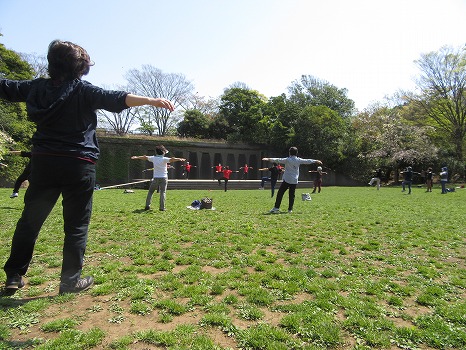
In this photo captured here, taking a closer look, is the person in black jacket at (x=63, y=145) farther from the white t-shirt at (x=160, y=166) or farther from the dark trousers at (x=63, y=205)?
the white t-shirt at (x=160, y=166)

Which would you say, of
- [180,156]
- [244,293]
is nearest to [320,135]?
[180,156]

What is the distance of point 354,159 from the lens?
37.5 meters

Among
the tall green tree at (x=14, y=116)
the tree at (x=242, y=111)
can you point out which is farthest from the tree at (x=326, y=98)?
the tall green tree at (x=14, y=116)

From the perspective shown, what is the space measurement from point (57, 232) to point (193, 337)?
4434 mm

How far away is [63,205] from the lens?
2.80 meters

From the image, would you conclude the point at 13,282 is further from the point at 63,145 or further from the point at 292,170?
the point at 292,170

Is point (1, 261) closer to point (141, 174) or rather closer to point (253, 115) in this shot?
point (141, 174)

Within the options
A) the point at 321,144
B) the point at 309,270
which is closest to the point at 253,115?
the point at 321,144

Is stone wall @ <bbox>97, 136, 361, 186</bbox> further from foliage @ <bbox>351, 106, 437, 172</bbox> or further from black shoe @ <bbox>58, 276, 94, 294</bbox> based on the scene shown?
black shoe @ <bbox>58, 276, 94, 294</bbox>

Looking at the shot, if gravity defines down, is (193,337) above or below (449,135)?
below

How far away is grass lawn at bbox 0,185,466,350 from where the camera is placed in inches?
89.1

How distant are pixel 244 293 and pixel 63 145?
Answer: 6.97 ft

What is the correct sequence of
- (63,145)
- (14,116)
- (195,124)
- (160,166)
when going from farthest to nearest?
(195,124), (14,116), (160,166), (63,145)

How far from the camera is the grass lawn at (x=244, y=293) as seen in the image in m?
2.26
